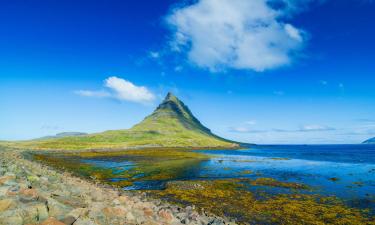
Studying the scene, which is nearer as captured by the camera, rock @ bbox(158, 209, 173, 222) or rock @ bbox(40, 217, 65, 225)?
rock @ bbox(40, 217, 65, 225)

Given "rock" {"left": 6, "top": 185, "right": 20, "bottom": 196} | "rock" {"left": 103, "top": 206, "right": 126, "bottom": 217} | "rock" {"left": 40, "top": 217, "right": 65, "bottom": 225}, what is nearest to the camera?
"rock" {"left": 40, "top": 217, "right": 65, "bottom": 225}

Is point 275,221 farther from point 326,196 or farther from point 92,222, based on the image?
point 92,222

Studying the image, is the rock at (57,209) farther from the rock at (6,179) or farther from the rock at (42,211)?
the rock at (6,179)

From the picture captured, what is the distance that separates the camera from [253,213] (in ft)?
84.4

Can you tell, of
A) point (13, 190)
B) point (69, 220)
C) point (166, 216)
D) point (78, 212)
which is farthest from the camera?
point (166, 216)

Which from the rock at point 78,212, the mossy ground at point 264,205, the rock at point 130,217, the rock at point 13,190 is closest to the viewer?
the rock at point 78,212

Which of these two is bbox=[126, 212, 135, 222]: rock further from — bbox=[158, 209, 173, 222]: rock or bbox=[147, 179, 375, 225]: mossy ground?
bbox=[147, 179, 375, 225]: mossy ground

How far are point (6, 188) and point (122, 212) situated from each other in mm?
7037

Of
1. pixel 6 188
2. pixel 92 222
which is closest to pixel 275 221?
pixel 92 222

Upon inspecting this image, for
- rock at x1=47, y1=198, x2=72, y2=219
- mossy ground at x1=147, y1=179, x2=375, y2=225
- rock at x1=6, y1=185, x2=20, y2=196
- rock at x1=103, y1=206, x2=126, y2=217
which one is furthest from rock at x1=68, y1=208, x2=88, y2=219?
mossy ground at x1=147, y1=179, x2=375, y2=225

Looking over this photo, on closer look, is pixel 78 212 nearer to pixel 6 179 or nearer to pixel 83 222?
pixel 83 222

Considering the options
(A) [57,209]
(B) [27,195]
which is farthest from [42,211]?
(B) [27,195]

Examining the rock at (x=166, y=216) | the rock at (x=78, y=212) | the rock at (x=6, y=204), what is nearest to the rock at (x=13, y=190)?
the rock at (x=6, y=204)

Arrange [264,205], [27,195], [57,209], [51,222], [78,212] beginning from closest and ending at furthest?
[51,222] → [57,209] → [78,212] → [27,195] → [264,205]
